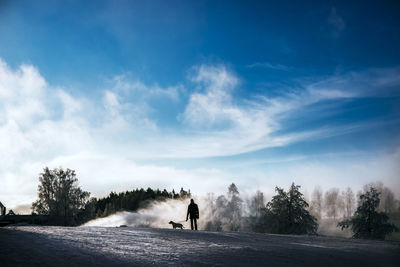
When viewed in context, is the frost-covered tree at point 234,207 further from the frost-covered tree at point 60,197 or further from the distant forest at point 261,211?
the frost-covered tree at point 60,197

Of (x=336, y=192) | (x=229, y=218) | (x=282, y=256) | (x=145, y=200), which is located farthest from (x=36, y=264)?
(x=145, y=200)

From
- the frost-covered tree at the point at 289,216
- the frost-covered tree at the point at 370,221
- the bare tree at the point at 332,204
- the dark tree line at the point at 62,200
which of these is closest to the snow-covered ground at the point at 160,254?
the frost-covered tree at the point at 370,221

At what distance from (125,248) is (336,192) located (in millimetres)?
138314

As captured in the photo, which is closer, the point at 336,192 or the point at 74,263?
the point at 74,263

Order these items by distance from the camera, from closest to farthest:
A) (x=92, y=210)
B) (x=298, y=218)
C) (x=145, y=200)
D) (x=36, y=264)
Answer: (x=36, y=264), (x=298, y=218), (x=92, y=210), (x=145, y=200)

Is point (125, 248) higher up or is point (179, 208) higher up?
point (125, 248)

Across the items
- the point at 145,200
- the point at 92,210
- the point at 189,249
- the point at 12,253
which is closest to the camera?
the point at 12,253

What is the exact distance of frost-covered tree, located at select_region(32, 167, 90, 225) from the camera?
62.6 m

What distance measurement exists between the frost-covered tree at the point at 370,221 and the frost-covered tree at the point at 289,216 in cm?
559

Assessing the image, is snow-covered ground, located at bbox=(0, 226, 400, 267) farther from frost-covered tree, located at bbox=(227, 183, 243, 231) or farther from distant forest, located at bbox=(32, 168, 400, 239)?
frost-covered tree, located at bbox=(227, 183, 243, 231)

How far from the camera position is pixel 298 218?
48.3 m

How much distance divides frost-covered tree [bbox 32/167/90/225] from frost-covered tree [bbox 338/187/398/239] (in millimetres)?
53694

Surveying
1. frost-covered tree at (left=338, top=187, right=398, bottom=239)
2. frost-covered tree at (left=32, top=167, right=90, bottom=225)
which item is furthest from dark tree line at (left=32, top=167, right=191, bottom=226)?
frost-covered tree at (left=338, top=187, right=398, bottom=239)

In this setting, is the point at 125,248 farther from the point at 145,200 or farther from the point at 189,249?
the point at 145,200
